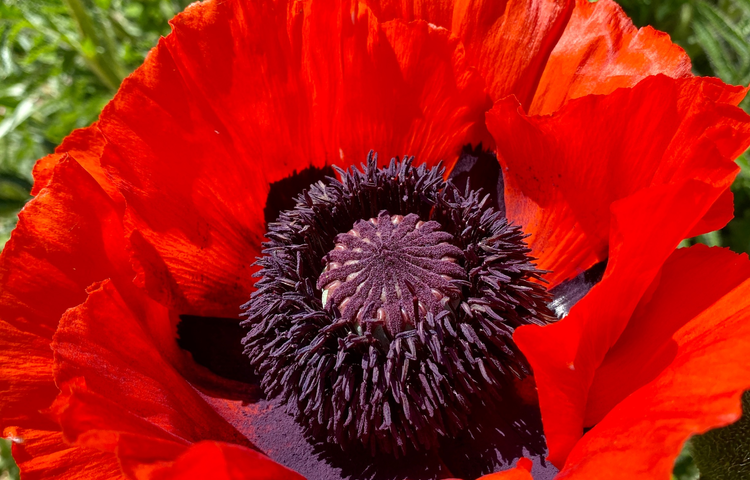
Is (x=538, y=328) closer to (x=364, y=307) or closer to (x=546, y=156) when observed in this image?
(x=364, y=307)

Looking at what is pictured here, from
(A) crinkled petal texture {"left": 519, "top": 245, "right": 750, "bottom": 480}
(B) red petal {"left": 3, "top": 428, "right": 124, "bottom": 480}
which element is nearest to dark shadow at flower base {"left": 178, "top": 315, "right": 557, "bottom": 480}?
(A) crinkled petal texture {"left": 519, "top": 245, "right": 750, "bottom": 480}

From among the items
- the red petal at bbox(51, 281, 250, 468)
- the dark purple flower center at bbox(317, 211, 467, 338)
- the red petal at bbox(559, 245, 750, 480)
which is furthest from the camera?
the dark purple flower center at bbox(317, 211, 467, 338)

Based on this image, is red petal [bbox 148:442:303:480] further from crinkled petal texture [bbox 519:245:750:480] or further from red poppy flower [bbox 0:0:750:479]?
crinkled petal texture [bbox 519:245:750:480]

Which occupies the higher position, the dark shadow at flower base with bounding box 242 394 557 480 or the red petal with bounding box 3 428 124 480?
the red petal with bounding box 3 428 124 480

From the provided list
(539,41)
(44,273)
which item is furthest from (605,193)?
(44,273)

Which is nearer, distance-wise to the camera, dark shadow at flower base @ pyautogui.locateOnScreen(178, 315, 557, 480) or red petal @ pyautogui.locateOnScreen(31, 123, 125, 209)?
dark shadow at flower base @ pyautogui.locateOnScreen(178, 315, 557, 480)

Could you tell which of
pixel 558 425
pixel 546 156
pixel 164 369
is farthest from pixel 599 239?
pixel 164 369
